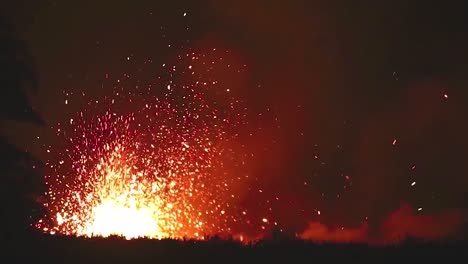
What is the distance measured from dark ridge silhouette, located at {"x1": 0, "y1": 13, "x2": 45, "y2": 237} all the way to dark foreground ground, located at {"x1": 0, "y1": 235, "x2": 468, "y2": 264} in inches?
157

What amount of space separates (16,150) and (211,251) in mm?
6008

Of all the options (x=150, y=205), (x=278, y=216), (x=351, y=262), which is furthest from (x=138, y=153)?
(x=351, y=262)

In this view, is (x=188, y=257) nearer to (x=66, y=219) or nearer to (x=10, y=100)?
(x=10, y=100)

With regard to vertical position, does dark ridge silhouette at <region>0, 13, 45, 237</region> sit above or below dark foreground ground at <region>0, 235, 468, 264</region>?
above

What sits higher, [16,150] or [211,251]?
[16,150]

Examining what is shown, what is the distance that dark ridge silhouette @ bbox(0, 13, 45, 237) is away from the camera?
1212cm

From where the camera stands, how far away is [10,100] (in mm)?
12625

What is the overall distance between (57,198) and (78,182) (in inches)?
29.8

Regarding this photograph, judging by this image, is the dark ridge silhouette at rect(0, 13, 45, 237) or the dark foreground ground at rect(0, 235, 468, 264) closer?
the dark foreground ground at rect(0, 235, 468, 264)

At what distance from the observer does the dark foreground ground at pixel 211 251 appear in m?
7.46

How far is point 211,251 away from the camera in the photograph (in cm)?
780

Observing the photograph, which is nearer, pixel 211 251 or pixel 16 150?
pixel 211 251

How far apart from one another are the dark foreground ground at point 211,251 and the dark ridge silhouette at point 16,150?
13.1 ft

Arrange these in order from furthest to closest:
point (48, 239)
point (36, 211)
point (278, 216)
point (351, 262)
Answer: point (278, 216) < point (36, 211) < point (48, 239) < point (351, 262)
